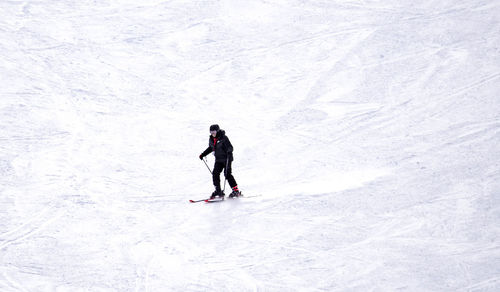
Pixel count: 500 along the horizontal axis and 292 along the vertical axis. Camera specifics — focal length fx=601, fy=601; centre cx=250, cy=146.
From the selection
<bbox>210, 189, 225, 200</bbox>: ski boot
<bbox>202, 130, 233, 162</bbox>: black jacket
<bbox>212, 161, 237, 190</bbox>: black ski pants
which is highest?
<bbox>202, 130, 233, 162</bbox>: black jacket

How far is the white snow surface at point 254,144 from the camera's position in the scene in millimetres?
8094

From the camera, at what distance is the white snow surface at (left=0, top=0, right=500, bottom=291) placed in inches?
319

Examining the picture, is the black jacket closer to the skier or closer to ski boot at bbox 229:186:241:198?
the skier

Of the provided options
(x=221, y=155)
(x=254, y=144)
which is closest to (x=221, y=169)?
(x=221, y=155)

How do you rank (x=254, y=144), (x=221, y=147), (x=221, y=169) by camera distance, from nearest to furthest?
1. (x=221, y=147)
2. (x=221, y=169)
3. (x=254, y=144)

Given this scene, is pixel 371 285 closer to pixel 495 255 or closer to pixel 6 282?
pixel 495 255

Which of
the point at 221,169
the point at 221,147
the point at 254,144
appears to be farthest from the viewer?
the point at 254,144

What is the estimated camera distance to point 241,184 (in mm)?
11031

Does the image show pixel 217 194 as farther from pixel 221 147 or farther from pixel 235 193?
pixel 221 147

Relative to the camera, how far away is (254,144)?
12461 millimetres

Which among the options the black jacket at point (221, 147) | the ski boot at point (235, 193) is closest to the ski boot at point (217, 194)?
the ski boot at point (235, 193)

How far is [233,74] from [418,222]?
24.8 feet

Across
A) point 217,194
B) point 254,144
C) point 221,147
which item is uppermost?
point 254,144

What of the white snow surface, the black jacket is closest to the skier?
the black jacket
